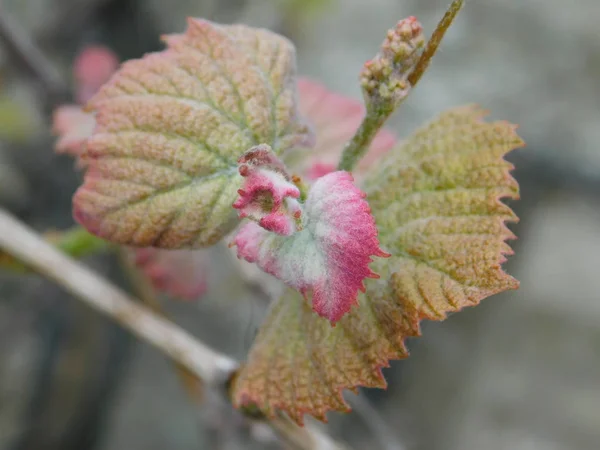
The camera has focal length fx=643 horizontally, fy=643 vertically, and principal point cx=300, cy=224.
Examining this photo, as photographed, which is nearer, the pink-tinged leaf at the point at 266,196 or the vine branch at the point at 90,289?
the pink-tinged leaf at the point at 266,196

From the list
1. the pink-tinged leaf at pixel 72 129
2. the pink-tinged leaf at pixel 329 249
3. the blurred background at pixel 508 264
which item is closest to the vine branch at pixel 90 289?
the pink-tinged leaf at pixel 72 129

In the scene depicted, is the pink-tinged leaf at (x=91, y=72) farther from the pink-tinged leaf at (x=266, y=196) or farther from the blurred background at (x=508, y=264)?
the pink-tinged leaf at (x=266, y=196)

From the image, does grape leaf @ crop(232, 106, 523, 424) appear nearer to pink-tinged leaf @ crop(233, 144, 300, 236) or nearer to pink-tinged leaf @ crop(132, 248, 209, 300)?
pink-tinged leaf @ crop(233, 144, 300, 236)

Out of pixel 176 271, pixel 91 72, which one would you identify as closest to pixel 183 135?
pixel 176 271

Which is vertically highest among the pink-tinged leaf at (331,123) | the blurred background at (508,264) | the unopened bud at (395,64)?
the unopened bud at (395,64)

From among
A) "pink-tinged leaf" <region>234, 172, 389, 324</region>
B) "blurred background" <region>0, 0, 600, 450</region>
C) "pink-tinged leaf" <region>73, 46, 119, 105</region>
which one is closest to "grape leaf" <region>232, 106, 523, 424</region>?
"pink-tinged leaf" <region>234, 172, 389, 324</region>

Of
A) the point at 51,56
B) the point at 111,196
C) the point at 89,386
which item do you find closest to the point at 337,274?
the point at 111,196

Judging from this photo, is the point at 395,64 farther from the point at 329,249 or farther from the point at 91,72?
the point at 91,72
